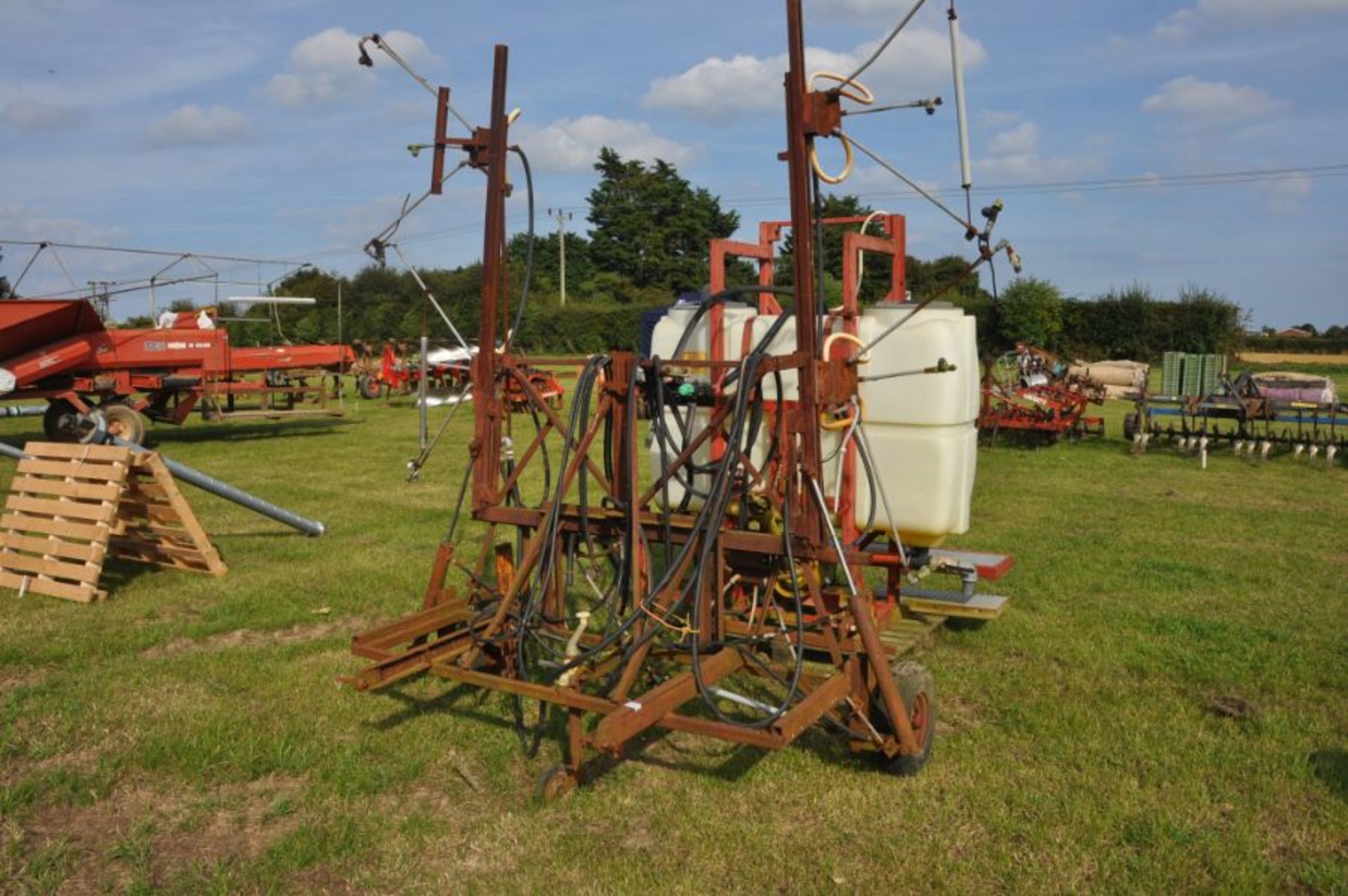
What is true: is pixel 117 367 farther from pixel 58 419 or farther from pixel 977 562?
pixel 977 562

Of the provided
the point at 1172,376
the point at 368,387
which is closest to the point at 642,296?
the point at 368,387

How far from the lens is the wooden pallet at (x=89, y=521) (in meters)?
7.07

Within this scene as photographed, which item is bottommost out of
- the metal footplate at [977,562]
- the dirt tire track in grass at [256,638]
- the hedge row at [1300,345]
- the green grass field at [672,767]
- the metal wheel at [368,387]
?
the green grass field at [672,767]

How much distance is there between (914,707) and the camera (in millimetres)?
4402

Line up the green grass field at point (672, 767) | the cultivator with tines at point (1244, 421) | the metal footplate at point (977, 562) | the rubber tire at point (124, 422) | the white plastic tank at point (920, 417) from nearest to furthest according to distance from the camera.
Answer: the green grass field at point (672, 767), the white plastic tank at point (920, 417), the metal footplate at point (977, 562), the cultivator with tines at point (1244, 421), the rubber tire at point (124, 422)

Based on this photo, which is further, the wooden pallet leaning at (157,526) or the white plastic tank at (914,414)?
the wooden pallet leaning at (157,526)

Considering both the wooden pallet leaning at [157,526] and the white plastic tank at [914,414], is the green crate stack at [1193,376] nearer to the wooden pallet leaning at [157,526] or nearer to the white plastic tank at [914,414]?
the white plastic tank at [914,414]

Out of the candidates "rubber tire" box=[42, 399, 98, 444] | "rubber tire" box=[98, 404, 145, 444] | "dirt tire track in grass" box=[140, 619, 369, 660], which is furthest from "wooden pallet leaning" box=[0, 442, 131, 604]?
"rubber tire" box=[42, 399, 98, 444]

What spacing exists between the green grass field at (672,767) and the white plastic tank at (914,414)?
0.88m

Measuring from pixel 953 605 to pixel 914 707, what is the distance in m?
1.92

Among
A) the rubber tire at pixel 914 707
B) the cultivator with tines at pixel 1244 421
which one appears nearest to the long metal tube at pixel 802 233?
the rubber tire at pixel 914 707

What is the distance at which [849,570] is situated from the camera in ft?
13.9

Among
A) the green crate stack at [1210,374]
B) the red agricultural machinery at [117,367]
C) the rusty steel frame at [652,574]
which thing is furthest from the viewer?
the green crate stack at [1210,374]

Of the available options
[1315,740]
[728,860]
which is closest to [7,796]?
[728,860]
